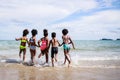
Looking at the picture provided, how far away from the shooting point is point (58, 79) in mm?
7465

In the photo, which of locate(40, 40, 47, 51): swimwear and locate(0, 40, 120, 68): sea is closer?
locate(40, 40, 47, 51): swimwear

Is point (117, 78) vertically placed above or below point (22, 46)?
below

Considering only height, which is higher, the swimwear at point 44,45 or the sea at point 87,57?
the swimwear at point 44,45

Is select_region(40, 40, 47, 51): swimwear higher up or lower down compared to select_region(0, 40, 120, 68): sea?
higher up

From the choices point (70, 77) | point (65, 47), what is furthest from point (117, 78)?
point (65, 47)

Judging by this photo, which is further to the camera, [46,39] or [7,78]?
[46,39]

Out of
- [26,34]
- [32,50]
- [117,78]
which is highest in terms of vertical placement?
[26,34]

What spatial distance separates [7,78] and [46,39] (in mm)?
3943

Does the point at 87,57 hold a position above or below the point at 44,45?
below

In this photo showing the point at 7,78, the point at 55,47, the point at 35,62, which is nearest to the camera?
the point at 7,78

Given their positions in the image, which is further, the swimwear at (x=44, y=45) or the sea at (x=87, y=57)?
the sea at (x=87, y=57)

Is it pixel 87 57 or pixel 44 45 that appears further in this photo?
pixel 87 57

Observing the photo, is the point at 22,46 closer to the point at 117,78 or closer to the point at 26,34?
the point at 26,34

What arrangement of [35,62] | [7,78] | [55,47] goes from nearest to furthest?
[7,78] → [55,47] → [35,62]
